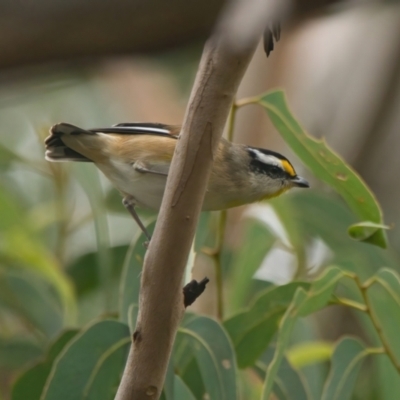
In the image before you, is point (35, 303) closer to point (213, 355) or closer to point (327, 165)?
point (213, 355)

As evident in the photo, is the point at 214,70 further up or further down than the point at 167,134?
further down

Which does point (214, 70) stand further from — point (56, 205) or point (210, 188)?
point (56, 205)

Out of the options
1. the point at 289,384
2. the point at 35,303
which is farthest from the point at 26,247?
the point at 289,384

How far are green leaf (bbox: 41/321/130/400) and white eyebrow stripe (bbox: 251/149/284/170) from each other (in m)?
0.55

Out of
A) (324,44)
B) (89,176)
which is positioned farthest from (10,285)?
(324,44)

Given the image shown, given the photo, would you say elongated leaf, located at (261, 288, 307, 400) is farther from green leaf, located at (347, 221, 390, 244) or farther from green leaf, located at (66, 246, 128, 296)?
green leaf, located at (66, 246, 128, 296)

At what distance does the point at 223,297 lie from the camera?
210 cm

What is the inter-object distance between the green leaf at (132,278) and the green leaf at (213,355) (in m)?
0.14

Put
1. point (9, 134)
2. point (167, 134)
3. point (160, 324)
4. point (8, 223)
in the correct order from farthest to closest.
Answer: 1. point (9, 134)
2. point (8, 223)
3. point (167, 134)
4. point (160, 324)

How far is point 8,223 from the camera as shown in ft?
6.03

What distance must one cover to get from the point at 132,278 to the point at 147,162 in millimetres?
258

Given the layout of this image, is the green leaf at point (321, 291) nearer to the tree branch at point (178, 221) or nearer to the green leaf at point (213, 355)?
the green leaf at point (213, 355)

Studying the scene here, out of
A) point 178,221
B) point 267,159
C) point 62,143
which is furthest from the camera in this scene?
point 267,159

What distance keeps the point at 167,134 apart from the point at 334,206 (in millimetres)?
584
